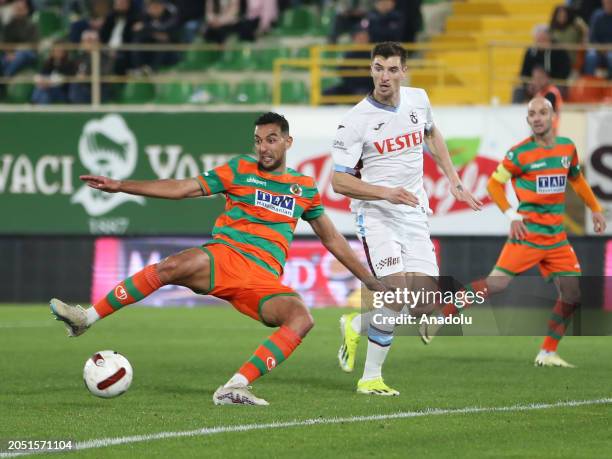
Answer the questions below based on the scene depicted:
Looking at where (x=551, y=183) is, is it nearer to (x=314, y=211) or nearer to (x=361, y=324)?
(x=361, y=324)

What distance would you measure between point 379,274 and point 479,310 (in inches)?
183

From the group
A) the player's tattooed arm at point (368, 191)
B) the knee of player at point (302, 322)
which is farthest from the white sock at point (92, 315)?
the player's tattooed arm at point (368, 191)

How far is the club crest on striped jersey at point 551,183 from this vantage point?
11953 mm

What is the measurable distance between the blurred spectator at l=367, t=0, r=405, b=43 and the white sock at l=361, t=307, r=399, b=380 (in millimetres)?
11027

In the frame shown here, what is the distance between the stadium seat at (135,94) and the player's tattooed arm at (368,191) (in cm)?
1279

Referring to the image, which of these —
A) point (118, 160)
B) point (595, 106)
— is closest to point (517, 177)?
point (595, 106)

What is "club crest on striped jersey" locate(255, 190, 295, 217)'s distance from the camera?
9.21m

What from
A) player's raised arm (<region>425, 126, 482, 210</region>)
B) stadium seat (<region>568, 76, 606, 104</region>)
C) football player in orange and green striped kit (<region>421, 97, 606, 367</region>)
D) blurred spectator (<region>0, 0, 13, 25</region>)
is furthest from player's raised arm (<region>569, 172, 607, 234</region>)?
blurred spectator (<region>0, 0, 13, 25</region>)

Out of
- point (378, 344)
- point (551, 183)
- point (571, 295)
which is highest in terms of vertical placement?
point (551, 183)

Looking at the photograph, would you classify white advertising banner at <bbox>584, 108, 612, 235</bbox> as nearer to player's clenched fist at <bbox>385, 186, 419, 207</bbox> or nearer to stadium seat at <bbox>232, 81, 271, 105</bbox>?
stadium seat at <bbox>232, 81, 271, 105</bbox>

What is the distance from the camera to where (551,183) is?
1198 cm

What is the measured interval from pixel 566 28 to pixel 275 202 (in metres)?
11.5

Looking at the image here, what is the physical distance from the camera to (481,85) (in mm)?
20797

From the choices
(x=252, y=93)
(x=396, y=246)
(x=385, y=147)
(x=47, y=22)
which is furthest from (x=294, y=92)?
(x=396, y=246)
